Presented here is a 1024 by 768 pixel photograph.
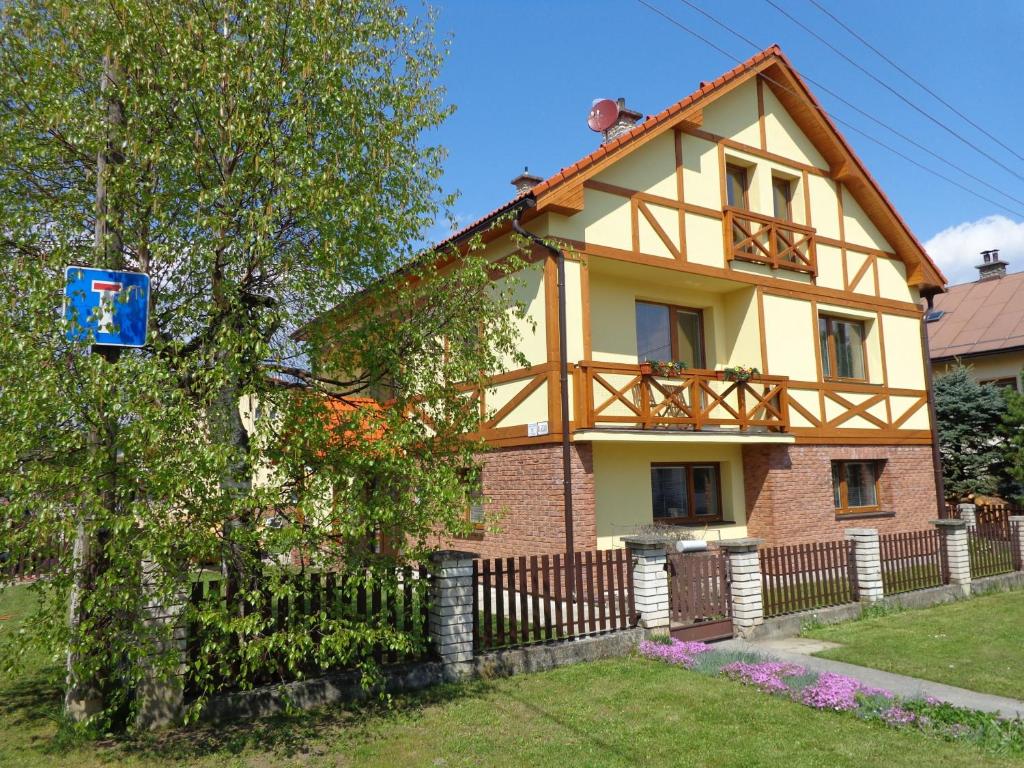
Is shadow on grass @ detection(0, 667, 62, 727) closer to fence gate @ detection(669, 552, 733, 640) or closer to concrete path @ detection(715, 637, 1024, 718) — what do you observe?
fence gate @ detection(669, 552, 733, 640)

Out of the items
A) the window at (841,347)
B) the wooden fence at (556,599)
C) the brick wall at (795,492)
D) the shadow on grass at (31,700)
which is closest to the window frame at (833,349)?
the window at (841,347)

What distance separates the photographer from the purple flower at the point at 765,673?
23.7 ft

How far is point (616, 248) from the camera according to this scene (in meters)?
12.7

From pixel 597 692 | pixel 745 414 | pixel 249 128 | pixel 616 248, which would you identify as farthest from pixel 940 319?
pixel 249 128

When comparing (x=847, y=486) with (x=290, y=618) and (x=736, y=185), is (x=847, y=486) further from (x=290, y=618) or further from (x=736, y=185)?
(x=290, y=618)

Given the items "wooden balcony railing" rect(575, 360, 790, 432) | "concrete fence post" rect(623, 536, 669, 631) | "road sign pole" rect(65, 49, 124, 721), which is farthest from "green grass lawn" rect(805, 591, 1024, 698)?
"road sign pole" rect(65, 49, 124, 721)

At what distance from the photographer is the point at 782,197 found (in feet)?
52.5

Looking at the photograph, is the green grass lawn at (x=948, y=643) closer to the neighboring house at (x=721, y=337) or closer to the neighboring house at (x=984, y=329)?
the neighboring house at (x=721, y=337)

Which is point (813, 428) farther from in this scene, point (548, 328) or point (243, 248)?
point (243, 248)

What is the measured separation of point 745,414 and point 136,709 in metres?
10.7

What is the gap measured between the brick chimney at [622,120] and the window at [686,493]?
7.20 metres

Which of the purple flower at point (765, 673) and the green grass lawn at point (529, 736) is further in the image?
the purple flower at point (765, 673)

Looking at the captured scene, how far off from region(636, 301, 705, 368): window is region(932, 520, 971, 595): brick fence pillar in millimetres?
5319

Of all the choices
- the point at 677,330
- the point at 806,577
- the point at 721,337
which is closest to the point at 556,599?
the point at 806,577
